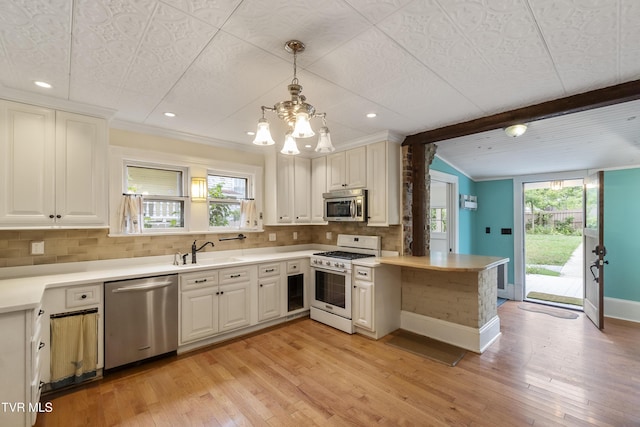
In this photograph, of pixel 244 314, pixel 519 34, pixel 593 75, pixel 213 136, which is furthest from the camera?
pixel 213 136

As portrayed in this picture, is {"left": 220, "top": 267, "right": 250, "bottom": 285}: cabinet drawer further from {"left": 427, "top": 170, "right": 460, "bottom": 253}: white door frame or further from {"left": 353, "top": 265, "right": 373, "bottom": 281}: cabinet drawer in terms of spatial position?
{"left": 427, "top": 170, "right": 460, "bottom": 253}: white door frame

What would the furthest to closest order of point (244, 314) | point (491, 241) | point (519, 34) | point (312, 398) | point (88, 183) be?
point (491, 241), point (244, 314), point (88, 183), point (312, 398), point (519, 34)

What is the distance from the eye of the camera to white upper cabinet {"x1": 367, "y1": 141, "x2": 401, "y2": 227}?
11.7ft

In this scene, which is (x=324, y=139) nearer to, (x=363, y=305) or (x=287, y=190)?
(x=363, y=305)

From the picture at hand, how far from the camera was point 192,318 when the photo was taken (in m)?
3.04

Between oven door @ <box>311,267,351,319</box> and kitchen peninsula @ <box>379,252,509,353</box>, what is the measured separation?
0.58 meters

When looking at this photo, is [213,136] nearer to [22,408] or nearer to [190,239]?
[190,239]

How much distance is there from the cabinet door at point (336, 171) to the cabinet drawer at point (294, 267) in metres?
1.21

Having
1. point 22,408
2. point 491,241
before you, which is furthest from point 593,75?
point 22,408

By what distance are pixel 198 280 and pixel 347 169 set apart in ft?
7.85

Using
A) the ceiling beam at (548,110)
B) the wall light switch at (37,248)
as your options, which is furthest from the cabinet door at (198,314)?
the ceiling beam at (548,110)

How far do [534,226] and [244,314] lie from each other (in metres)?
5.87

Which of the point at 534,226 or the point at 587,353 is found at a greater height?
the point at 534,226

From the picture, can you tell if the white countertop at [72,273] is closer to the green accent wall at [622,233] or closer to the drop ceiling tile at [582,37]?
the drop ceiling tile at [582,37]
